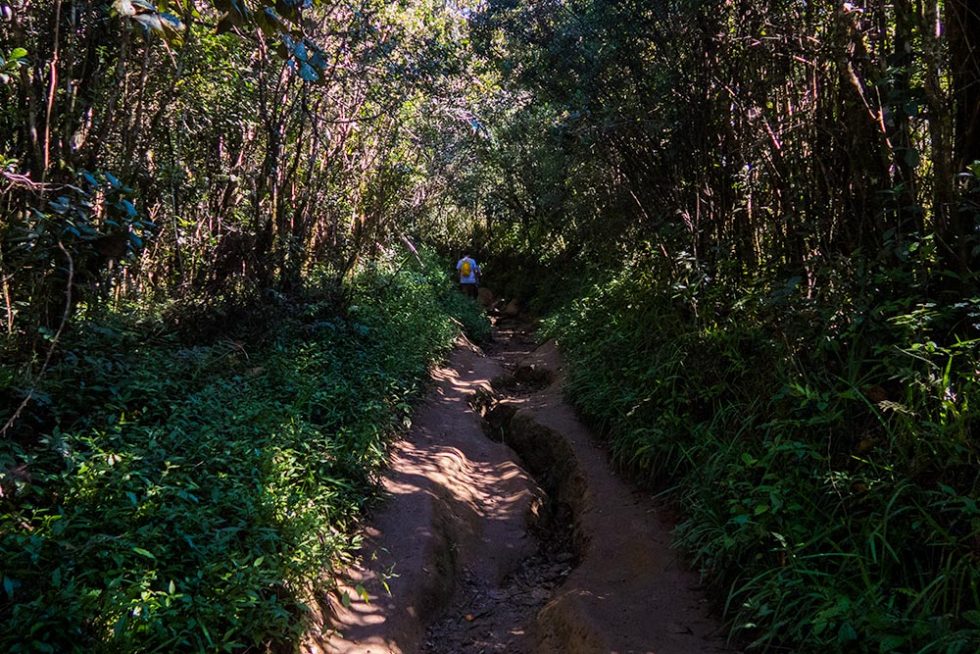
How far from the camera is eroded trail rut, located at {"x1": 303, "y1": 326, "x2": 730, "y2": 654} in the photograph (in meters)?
3.96

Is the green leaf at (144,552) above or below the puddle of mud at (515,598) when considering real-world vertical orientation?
above

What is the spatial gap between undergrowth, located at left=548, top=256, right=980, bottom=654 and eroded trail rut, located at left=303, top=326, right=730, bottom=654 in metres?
0.42

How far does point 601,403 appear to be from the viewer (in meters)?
6.99

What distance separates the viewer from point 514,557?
5660 mm

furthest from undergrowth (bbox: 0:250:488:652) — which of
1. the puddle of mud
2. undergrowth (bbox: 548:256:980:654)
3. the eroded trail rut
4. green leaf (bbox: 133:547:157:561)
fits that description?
undergrowth (bbox: 548:256:980:654)

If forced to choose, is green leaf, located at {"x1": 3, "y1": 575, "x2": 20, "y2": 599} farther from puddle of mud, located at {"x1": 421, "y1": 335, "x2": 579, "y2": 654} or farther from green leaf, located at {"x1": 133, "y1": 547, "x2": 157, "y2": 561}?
puddle of mud, located at {"x1": 421, "y1": 335, "x2": 579, "y2": 654}

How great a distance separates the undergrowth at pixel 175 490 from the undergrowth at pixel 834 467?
2.57 metres

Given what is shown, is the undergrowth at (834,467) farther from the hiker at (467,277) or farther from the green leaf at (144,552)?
the hiker at (467,277)

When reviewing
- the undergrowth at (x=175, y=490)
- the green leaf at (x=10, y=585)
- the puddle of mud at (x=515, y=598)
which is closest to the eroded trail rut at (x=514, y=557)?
the puddle of mud at (x=515, y=598)

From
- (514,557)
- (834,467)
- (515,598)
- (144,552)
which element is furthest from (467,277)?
→ (144,552)

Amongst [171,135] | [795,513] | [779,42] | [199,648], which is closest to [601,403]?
[795,513]

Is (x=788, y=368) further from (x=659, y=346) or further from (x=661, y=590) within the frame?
(x=659, y=346)

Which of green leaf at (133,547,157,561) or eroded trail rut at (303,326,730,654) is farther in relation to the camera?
eroded trail rut at (303,326,730,654)

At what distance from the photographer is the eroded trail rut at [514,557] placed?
156 inches
